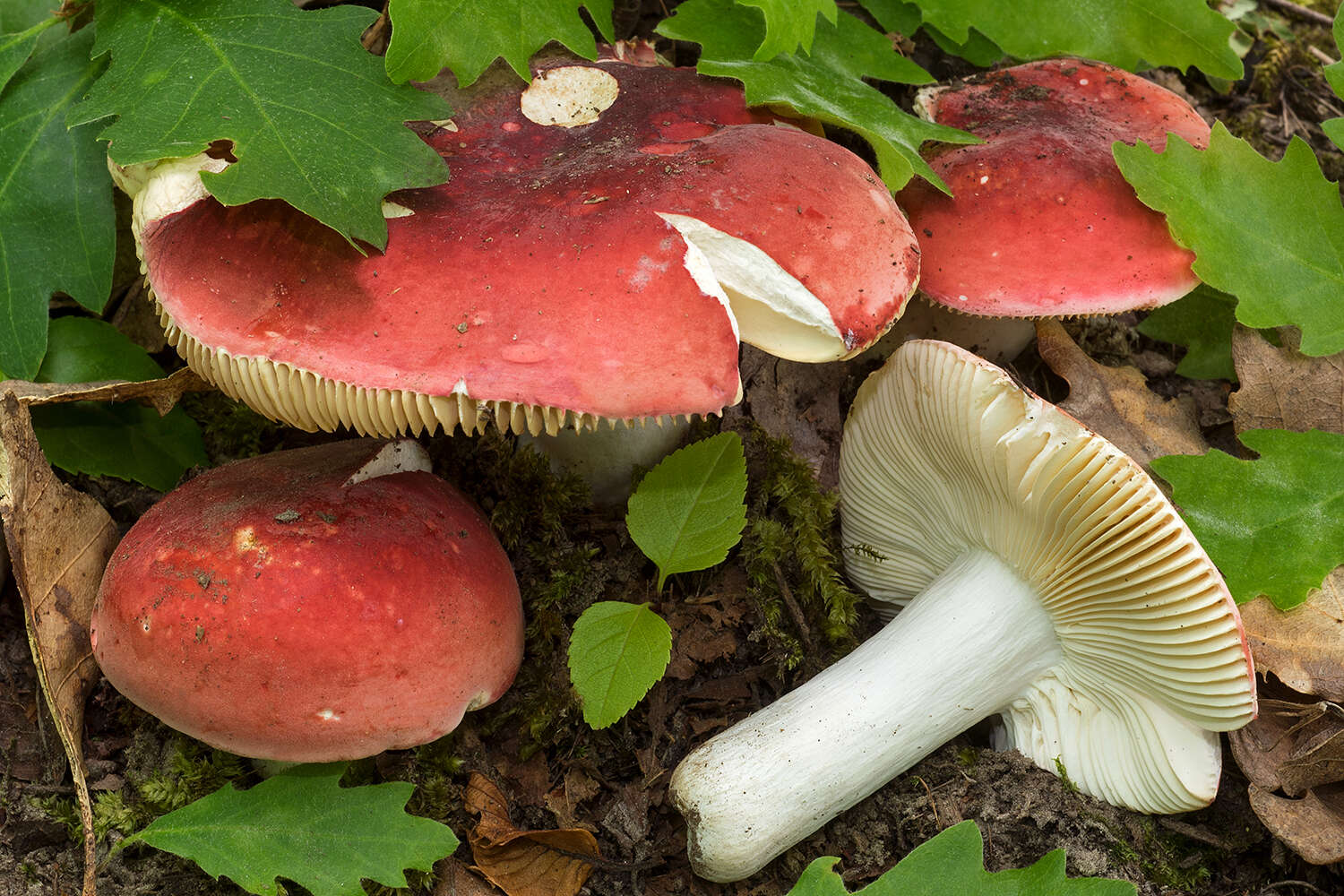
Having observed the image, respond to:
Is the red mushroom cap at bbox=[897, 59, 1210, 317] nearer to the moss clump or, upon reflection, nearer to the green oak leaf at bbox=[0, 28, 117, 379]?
→ the moss clump

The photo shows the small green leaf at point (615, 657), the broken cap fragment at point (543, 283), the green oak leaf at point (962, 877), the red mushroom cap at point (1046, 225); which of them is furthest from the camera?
the red mushroom cap at point (1046, 225)

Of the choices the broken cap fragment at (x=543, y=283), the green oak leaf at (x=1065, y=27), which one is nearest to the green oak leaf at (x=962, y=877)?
the broken cap fragment at (x=543, y=283)

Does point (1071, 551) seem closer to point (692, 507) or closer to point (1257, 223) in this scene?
point (692, 507)

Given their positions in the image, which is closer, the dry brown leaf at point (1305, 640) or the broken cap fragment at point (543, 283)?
the broken cap fragment at point (543, 283)

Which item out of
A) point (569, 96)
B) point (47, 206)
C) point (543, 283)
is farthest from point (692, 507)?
point (47, 206)

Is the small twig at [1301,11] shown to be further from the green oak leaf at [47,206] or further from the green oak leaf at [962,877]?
the green oak leaf at [47,206]
